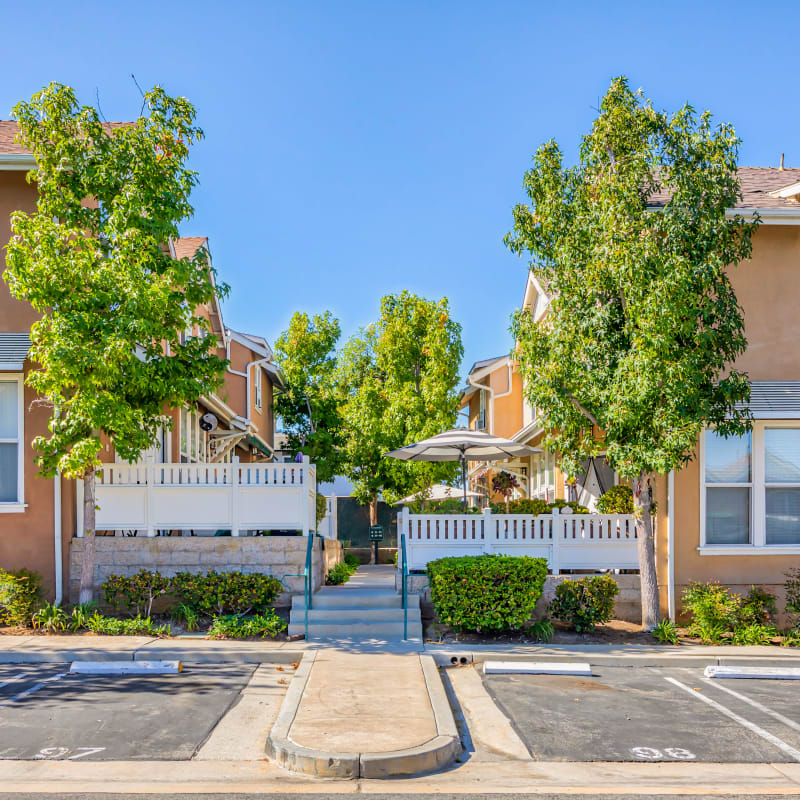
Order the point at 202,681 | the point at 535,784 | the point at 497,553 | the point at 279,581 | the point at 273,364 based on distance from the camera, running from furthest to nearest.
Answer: the point at 273,364
the point at 497,553
the point at 279,581
the point at 202,681
the point at 535,784

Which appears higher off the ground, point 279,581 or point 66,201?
point 66,201

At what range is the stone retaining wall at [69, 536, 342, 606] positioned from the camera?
41.1ft

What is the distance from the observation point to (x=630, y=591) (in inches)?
504

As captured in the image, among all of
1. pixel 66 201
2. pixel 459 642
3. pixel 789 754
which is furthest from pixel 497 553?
pixel 66 201

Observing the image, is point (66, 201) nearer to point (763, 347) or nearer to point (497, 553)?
point (497, 553)

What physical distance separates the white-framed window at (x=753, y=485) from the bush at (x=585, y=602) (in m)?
2.11

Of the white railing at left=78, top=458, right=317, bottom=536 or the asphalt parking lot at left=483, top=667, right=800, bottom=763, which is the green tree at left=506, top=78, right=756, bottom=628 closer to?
the asphalt parking lot at left=483, top=667, right=800, bottom=763

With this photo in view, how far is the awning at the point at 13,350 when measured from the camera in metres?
12.1

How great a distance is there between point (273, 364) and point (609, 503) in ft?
55.8

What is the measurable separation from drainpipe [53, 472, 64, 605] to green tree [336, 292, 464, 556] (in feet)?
40.6

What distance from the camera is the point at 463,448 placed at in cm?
1505

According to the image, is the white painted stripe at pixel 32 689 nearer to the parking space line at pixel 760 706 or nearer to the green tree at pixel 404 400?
the parking space line at pixel 760 706

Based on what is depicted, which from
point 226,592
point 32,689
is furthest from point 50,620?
point 32,689

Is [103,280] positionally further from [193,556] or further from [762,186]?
[762,186]
